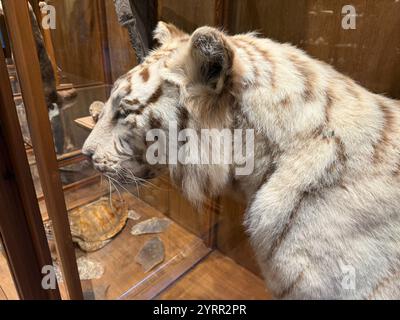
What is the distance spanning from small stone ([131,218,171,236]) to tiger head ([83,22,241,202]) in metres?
0.97

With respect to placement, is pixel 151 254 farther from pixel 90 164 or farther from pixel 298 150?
pixel 298 150

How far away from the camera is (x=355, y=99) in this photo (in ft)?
2.82

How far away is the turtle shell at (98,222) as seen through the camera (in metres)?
1.63

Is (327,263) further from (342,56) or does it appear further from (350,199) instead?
(342,56)

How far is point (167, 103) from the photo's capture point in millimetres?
905

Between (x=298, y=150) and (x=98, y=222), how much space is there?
1460mm

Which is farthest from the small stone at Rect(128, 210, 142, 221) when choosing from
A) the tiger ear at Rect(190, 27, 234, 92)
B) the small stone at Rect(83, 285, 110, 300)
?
the tiger ear at Rect(190, 27, 234, 92)

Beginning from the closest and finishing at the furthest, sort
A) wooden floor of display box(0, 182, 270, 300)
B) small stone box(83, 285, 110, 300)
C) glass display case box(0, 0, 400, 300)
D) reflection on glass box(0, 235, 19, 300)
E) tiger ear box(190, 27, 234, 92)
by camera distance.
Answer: tiger ear box(190, 27, 234, 92), glass display case box(0, 0, 400, 300), reflection on glass box(0, 235, 19, 300), small stone box(83, 285, 110, 300), wooden floor of display box(0, 182, 270, 300)

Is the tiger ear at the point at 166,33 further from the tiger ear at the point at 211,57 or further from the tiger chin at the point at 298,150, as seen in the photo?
the tiger ear at the point at 211,57

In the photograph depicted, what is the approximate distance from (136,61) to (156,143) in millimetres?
791

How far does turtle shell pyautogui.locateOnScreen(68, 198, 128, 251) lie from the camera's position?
1.63m

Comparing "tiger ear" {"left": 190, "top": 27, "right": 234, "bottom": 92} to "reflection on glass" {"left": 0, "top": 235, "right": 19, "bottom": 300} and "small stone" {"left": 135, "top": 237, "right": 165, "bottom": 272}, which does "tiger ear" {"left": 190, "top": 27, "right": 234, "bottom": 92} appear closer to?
"reflection on glass" {"left": 0, "top": 235, "right": 19, "bottom": 300}

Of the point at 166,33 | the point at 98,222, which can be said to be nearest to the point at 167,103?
the point at 166,33

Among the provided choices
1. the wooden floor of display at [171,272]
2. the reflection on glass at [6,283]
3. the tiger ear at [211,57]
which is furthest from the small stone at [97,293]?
the tiger ear at [211,57]
